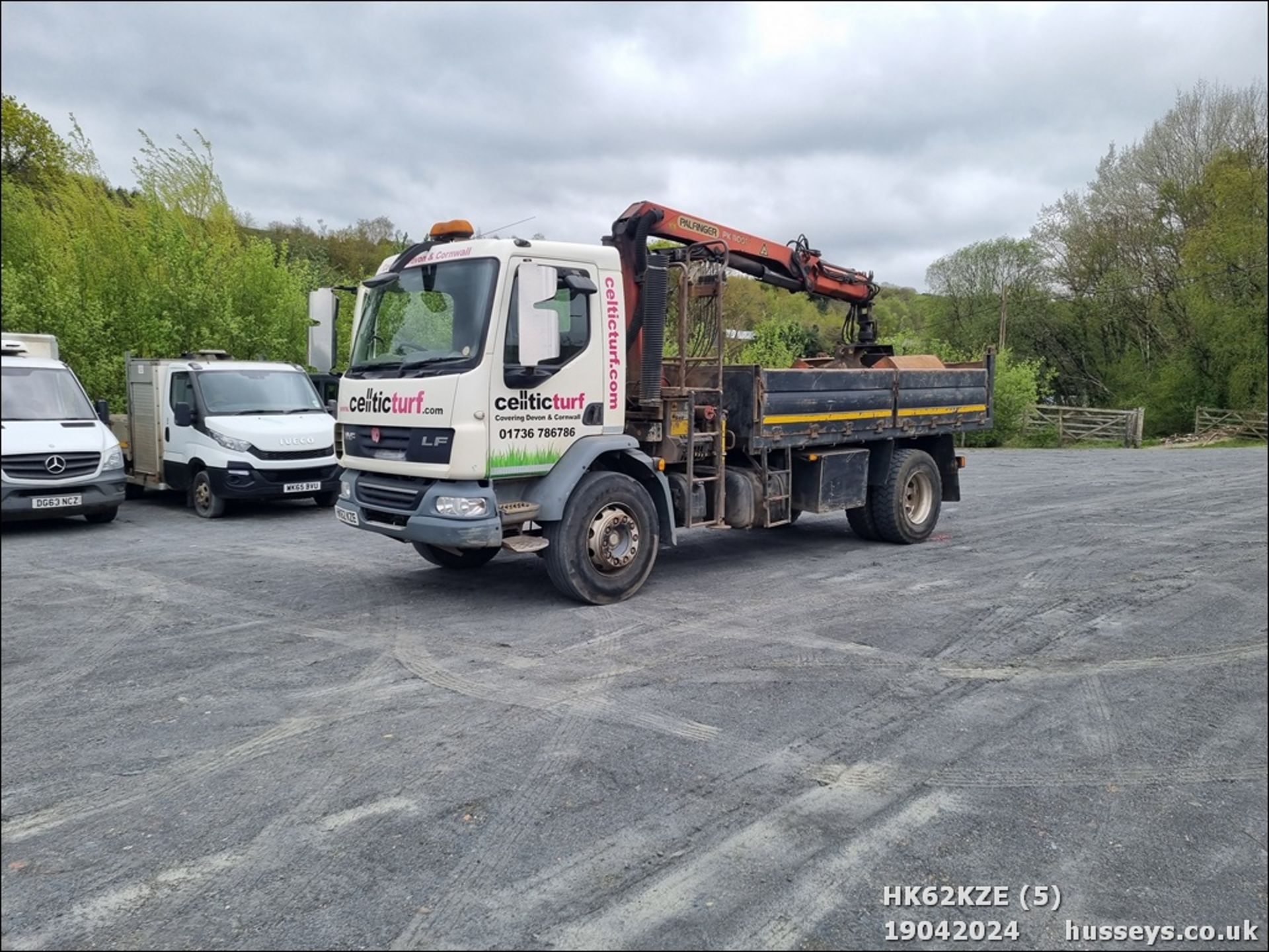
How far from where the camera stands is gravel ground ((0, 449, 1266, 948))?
2.97m

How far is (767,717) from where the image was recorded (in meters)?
4.96

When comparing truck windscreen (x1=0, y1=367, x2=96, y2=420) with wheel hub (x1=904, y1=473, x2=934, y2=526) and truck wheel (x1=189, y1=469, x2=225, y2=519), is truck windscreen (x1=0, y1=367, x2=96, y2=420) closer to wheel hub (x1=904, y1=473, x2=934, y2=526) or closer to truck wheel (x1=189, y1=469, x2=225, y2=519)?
wheel hub (x1=904, y1=473, x2=934, y2=526)

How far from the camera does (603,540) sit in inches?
302

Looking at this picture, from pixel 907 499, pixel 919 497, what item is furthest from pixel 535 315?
pixel 919 497

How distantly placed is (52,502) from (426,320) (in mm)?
4782

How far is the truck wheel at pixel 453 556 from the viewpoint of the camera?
9102 mm

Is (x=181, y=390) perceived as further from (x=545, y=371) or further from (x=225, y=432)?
(x=545, y=371)

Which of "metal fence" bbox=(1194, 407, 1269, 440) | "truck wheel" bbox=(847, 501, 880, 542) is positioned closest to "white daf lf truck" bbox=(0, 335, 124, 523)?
"metal fence" bbox=(1194, 407, 1269, 440)

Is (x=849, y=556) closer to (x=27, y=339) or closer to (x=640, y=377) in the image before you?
(x=640, y=377)

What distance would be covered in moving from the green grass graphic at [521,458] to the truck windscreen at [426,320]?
2.44 ft

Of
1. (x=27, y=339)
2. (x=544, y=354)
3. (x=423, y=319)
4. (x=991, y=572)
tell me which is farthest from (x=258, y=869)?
(x=991, y=572)

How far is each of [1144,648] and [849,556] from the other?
414 centimetres

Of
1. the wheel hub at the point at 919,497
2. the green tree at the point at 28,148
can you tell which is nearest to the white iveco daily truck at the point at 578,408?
the wheel hub at the point at 919,497

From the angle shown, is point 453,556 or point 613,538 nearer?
point 613,538
